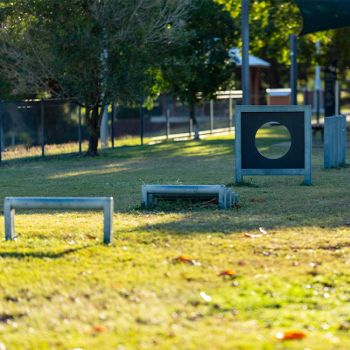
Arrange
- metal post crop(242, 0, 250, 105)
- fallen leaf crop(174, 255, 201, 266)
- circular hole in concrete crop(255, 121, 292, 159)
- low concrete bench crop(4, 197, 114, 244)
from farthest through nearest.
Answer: circular hole in concrete crop(255, 121, 292, 159) < metal post crop(242, 0, 250, 105) < low concrete bench crop(4, 197, 114, 244) < fallen leaf crop(174, 255, 201, 266)

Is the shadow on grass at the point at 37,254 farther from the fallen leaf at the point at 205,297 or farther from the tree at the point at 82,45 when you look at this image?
the tree at the point at 82,45

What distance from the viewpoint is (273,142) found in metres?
30.2

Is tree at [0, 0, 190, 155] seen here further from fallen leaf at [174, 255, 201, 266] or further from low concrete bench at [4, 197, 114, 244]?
fallen leaf at [174, 255, 201, 266]

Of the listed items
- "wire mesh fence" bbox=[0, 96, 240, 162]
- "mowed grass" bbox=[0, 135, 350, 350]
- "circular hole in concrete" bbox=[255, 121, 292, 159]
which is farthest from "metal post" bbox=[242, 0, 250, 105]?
"mowed grass" bbox=[0, 135, 350, 350]

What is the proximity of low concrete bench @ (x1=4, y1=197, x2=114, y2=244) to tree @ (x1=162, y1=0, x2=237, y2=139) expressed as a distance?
2080cm

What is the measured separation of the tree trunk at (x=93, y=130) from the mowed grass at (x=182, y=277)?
11.1m

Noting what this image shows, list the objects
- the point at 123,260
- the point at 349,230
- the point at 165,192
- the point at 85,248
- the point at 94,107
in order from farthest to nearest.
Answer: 1. the point at 94,107
2. the point at 165,192
3. the point at 349,230
4. the point at 85,248
5. the point at 123,260

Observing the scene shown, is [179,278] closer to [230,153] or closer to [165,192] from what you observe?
[165,192]

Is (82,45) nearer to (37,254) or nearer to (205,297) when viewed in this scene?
(37,254)

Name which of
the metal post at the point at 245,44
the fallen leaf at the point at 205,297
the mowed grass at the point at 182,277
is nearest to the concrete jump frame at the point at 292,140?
the mowed grass at the point at 182,277

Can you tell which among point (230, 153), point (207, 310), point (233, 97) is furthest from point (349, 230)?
point (233, 97)

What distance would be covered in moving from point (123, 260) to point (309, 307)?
2.24 m

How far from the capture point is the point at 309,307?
735 centimetres

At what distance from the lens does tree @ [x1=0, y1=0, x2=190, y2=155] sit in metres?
23.5
